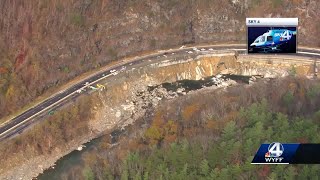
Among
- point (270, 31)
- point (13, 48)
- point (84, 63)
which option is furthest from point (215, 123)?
point (13, 48)

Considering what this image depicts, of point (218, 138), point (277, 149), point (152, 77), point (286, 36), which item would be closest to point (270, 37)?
point (286, 36)

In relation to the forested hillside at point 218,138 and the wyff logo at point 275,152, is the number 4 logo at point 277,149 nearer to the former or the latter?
the wyff logo at point 275,152

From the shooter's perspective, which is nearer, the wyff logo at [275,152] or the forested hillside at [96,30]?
the wyff logo at [275,152]

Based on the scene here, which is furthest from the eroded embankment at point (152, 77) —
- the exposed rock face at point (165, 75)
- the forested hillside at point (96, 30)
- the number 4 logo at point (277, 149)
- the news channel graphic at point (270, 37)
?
the number 4 logo at point (277, 149)

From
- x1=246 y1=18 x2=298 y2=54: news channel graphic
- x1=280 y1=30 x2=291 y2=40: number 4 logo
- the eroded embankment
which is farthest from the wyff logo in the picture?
the eroded embankment

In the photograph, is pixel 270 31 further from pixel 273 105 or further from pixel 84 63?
pixel 84 63

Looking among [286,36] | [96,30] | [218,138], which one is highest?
[286,36]

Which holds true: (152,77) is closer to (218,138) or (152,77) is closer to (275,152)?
(218,138)
